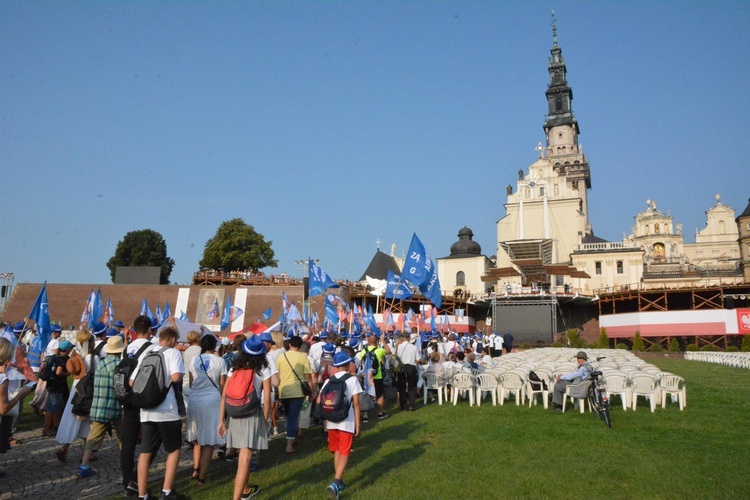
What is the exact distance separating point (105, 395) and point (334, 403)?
2892 mm

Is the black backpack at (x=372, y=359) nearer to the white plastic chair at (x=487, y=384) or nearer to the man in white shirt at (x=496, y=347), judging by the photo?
the white plastic chair at (x=487, y=384)

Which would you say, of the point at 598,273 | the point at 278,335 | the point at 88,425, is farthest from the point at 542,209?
the point at 88,425

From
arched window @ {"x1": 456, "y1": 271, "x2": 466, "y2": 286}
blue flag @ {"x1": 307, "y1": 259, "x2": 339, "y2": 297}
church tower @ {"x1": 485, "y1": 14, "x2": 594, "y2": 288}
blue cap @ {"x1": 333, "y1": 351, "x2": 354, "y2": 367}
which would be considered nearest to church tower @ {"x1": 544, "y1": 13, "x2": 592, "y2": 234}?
church tower @ {"x1": 485, "y1": 14, "x2": 594, "y2": 288}

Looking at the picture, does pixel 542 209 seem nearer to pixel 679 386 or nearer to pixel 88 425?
pixel 679 386

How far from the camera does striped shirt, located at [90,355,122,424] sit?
7016 millimetres

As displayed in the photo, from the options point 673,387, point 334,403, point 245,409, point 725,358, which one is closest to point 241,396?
A: point 245,409

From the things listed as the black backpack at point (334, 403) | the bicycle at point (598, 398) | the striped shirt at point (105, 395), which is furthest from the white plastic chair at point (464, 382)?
the striped shirt at point (105, 395)

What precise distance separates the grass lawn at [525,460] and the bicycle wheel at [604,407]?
20 centimetres

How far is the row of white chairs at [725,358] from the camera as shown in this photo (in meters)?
28.3

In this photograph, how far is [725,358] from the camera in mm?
31562

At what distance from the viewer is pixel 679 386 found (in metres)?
13.1

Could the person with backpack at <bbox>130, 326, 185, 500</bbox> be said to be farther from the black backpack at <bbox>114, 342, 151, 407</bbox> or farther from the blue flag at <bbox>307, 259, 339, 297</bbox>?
the blue flag at <bbox>307, 259, 339, 297</bbox>

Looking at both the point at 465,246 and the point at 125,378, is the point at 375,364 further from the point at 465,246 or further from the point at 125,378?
the point at 465,246

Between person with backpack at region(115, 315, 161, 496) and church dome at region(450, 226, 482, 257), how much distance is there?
6247 centimetres
